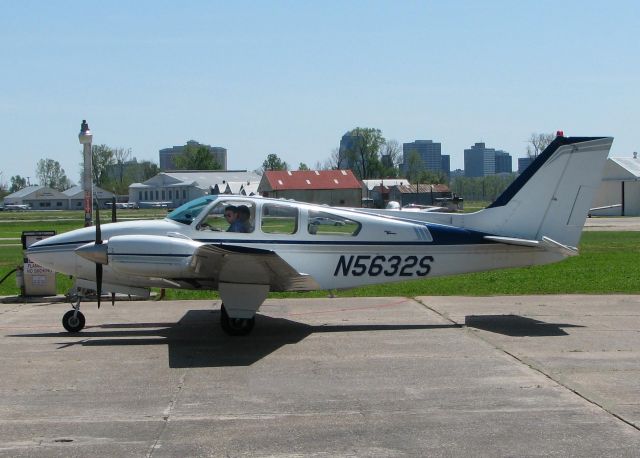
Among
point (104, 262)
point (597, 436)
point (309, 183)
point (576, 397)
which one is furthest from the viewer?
point (309, 183)

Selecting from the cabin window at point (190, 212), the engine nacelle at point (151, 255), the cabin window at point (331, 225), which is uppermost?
the cabin window at point (190, 212)

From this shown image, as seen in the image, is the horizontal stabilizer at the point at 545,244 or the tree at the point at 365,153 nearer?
the horizontal stabilizer at the point at 545,244

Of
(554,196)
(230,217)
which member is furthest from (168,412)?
(554,196)

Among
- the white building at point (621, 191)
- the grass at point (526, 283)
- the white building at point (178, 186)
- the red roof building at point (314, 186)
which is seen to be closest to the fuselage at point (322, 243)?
the grass at point (526, 283)

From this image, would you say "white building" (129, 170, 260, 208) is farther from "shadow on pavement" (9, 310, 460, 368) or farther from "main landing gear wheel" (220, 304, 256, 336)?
"main landing gear wheel" (220, 304, 256, 336)

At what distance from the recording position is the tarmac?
6801 millimetres

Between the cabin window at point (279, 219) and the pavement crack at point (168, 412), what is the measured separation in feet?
11.4

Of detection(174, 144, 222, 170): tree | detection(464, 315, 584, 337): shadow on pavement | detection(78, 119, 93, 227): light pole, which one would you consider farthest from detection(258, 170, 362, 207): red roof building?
detection(174, 144, 222, 170): tree

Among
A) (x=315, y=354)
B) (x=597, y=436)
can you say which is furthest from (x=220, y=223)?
(x=597, y=436)

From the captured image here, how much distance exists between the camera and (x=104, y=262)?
1138cm

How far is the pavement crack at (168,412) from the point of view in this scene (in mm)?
6661

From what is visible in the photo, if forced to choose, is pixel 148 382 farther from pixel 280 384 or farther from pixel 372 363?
pixel 372 363

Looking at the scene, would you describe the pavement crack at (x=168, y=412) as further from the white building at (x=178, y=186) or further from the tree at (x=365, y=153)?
the tree at (x=365, y=153)

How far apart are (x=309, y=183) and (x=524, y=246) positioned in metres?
48.5
